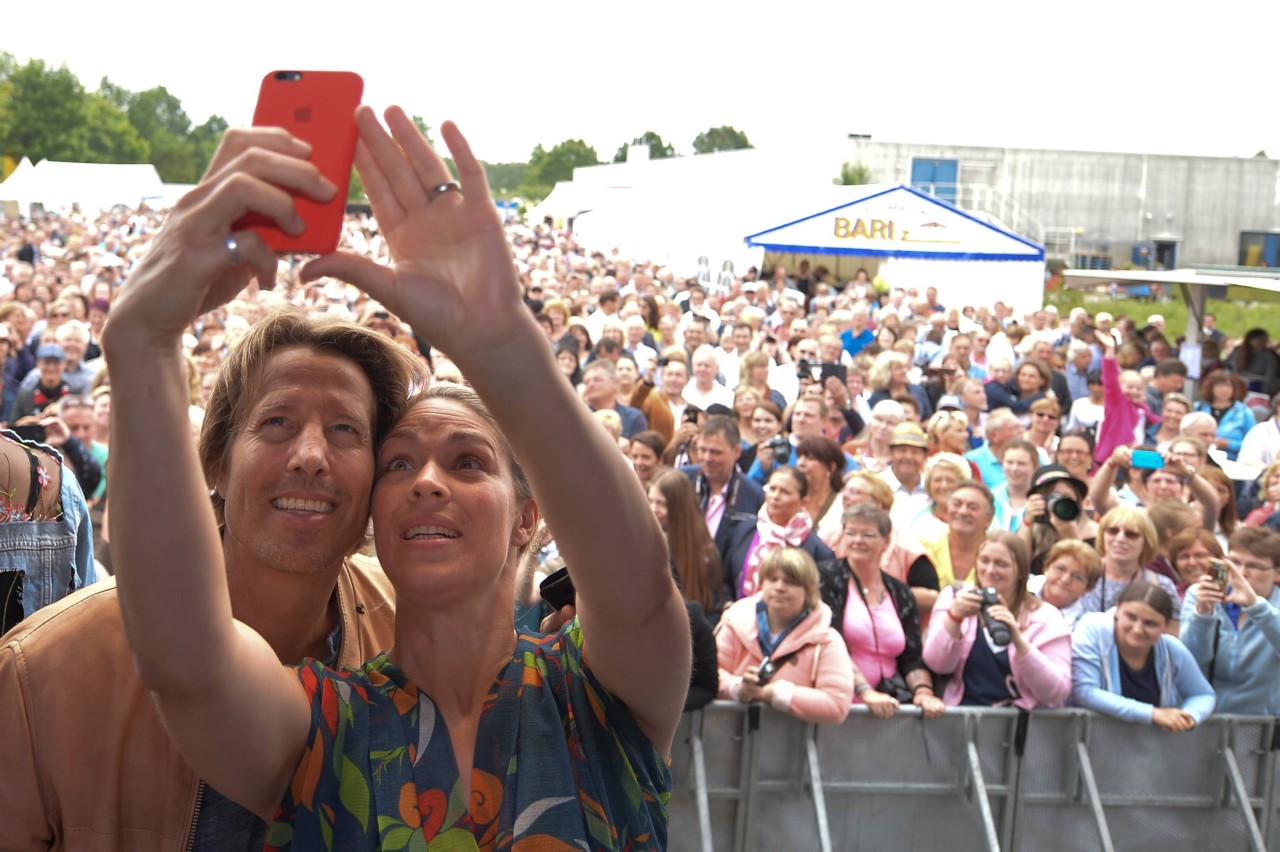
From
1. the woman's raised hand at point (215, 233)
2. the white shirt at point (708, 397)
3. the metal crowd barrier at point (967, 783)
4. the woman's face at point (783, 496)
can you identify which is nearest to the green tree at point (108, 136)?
the white shirt at point (708, 397)

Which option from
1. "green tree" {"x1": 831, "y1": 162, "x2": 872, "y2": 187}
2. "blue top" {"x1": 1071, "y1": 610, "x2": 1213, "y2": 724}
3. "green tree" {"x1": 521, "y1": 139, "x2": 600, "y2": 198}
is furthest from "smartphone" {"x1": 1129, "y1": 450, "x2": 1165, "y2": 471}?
"green tree" {"x1": 521, "y1": 139, "x2": 600, "y2": 198}

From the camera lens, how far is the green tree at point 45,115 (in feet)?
274

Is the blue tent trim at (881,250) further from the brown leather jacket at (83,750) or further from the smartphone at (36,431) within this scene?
the brown leather jacket at (83,750)

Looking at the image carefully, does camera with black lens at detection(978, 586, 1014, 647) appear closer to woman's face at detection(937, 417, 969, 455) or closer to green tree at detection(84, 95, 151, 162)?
woman's face at detection(937, 417, 969, 455)

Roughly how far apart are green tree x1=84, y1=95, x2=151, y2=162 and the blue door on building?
195 ft

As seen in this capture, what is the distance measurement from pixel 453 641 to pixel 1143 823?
3.91 m

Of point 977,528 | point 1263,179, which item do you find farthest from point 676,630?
point 1263,179

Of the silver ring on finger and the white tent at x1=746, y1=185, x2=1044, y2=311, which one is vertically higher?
the silver ring on finger

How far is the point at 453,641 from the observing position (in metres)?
1.76

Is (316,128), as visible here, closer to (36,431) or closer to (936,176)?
(36,431)

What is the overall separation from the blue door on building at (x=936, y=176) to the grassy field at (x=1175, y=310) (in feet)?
18.7

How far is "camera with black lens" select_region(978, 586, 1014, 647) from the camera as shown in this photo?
467cm

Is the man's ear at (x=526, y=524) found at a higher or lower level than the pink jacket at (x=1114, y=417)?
higher

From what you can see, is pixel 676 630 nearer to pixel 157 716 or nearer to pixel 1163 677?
pixel 157 716
